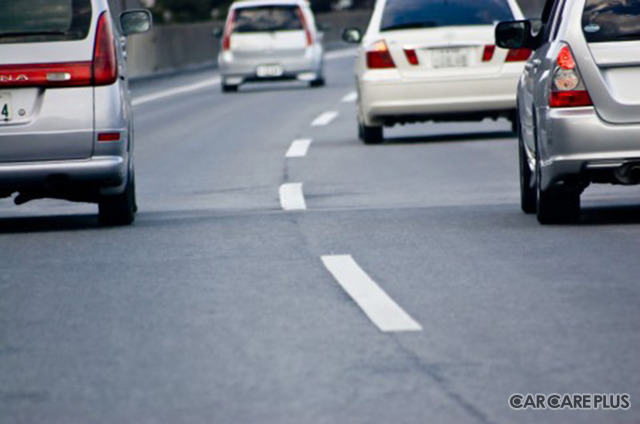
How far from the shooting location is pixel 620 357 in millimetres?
6816

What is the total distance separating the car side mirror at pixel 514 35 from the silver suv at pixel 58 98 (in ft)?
8.04

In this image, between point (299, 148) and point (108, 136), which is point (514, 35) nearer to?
point (108, 136)

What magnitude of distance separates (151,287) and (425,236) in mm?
2398

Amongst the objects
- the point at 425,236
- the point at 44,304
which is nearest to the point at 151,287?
the point at 44,304

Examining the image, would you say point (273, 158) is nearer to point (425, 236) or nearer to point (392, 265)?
point (425, 236)

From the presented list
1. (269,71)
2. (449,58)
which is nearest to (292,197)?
(449,58)

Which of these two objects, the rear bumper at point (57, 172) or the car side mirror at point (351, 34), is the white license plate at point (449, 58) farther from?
the rear bumper at point (57, 172)

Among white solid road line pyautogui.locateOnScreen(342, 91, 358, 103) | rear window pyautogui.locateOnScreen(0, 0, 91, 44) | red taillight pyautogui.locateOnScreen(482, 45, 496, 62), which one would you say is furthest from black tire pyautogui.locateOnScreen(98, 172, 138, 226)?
white solid road line pyautogui.locateOnScreen(342, 91, 358, 103)

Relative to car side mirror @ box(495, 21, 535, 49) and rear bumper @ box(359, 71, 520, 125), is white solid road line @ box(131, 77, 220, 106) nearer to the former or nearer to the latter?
rear bumper @ box(359, 71, 520, 125)

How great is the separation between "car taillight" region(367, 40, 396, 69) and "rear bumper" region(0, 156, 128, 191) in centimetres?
852

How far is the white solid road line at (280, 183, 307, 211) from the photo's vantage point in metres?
13.4

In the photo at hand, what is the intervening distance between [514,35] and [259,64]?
25741 mm

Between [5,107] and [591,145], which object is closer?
[591,145]

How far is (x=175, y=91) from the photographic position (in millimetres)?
38594
